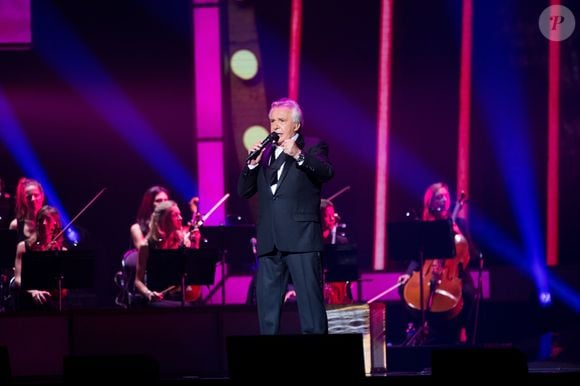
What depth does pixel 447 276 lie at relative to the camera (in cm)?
873

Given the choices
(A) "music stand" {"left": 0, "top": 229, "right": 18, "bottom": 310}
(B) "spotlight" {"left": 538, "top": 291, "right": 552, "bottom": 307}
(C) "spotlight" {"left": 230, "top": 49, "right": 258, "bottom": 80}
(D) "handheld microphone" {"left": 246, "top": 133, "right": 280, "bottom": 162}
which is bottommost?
(B) "spotlight" {"left": 538, "top": 291, "right": 552, "bottom": 307}

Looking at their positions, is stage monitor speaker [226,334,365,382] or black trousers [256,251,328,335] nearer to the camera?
stage monitor speaker [226,334,365,382]

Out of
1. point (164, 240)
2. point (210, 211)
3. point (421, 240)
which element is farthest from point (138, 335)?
point (210, 211)

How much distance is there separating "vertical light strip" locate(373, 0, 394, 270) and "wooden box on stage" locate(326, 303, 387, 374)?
3690 mm

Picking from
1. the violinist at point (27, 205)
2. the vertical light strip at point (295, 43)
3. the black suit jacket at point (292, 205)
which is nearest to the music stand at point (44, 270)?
the violinist at point (27, 205)

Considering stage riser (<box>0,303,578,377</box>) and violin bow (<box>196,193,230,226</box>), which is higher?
violin bow (<box>196,193,230,226</box>)

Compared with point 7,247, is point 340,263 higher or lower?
lower

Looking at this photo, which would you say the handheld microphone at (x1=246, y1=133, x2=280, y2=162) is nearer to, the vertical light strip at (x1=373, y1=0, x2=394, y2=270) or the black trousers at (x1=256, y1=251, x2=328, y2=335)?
the black trousers at (x1=256, y1=251, x2=328, y2=335)

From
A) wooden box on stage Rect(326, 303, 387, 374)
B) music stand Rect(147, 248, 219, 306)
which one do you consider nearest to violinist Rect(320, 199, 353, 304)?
music stand Rect(147, 248, 219, 306)

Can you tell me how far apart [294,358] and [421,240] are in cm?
491

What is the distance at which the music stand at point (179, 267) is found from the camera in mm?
7344

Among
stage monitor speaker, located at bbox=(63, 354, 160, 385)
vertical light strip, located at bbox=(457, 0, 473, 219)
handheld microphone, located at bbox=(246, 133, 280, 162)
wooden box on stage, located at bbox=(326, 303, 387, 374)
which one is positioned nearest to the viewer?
stage monitor speaker, located at bbox=(63, 354, 160, 385)

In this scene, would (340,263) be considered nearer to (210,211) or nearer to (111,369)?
(210,211)

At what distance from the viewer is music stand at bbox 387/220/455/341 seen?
26.6ft
